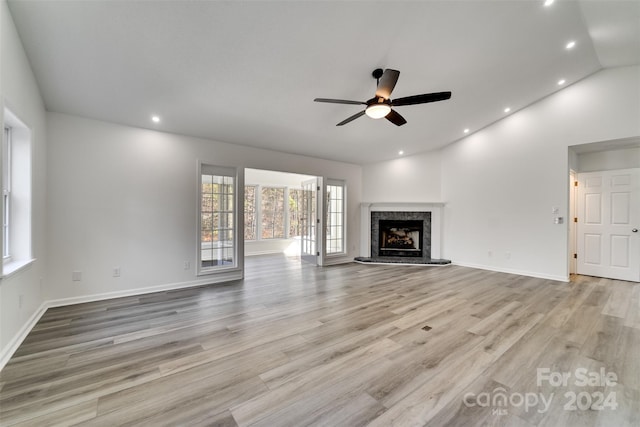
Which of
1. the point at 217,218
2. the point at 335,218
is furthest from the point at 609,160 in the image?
the point at 217,218

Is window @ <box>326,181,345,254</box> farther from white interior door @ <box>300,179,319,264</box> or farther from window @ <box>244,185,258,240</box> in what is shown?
window @ <box>244,185,258,240</box>

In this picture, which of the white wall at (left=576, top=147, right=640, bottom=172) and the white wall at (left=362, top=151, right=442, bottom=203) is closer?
the white wall at (left=576, top=147, right=640, bottom=172)

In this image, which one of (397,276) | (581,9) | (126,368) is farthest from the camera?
(397,276)

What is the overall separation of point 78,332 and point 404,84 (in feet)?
16.0

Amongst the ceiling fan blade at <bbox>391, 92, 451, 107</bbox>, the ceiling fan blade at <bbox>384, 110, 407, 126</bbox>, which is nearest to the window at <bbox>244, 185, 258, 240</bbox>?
the ceiling fan blade at <bbox>384, 110, 407, 126</bbox>

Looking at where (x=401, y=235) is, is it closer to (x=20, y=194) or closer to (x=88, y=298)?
(x=88, y=298)

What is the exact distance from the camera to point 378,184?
22.9 ft

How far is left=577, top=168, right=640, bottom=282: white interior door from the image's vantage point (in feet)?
15.1

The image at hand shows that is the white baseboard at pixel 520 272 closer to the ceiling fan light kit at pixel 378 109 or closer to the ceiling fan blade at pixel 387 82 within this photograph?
the ceiling fan light kit at pixel 378 109

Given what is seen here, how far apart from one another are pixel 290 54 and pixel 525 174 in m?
5.08

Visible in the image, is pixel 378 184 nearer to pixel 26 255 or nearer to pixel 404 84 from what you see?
pixel 404 84

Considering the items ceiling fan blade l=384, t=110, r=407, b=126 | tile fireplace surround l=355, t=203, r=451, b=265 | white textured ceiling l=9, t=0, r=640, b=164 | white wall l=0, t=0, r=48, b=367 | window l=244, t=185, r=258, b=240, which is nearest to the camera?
white wall l=0, t=0, r=48, b=367

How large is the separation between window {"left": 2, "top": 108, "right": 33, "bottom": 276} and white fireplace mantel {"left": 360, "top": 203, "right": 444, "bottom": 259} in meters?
5.93

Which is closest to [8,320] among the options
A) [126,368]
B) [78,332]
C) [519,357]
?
[78,332]
